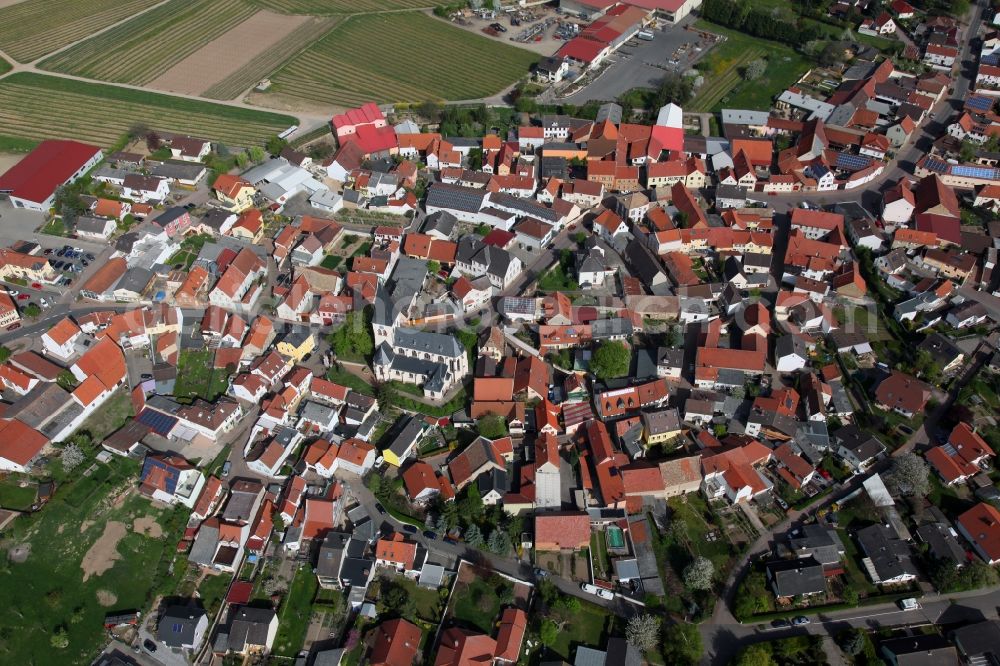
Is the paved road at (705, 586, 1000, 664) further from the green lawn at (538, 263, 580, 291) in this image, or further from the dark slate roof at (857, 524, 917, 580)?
the green lawn at (538, 263, 580, 291)

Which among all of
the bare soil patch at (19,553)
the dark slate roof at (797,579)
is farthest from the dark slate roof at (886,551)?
the bare soil patch at (19,553)

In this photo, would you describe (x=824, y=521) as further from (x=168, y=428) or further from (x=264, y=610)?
(x=168, y=428)

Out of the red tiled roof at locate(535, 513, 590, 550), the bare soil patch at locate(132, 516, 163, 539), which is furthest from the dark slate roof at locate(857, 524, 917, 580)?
the bare soil patch at locate(132, 516, 163, 539)

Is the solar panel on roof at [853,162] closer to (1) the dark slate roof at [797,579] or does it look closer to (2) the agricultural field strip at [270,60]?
(1) the dark slate roof at [797,579]

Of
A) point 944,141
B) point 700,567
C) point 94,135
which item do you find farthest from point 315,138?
point 944,141

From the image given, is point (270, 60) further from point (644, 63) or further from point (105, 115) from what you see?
point (644, 63)

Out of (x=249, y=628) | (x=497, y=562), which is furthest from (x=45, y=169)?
(x=497, y=562)
